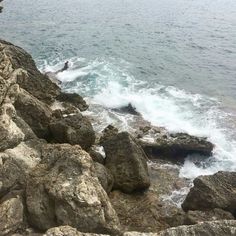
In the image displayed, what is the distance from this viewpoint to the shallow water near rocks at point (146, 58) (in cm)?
2986

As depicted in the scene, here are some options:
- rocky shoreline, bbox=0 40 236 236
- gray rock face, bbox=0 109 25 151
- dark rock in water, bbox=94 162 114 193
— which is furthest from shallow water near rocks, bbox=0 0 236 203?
gray rock face, bbox=0 109 25 151

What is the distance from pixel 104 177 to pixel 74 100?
12.5 m

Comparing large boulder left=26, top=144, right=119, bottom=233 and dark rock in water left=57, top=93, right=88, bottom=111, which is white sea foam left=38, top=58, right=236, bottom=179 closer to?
dark rock in water left=57, top=93, right=88, bottom=111

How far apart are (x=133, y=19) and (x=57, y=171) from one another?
2074 inches

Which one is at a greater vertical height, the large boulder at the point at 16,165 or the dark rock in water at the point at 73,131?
the large boulder at the point at 16,165

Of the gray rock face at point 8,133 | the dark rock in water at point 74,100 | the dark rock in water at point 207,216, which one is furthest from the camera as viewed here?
the dark rock in water at point 74,100

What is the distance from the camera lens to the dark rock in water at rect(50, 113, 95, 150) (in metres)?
21.0

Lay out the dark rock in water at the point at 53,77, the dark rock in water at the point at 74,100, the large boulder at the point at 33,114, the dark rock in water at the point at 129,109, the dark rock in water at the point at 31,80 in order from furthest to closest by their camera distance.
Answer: the dark rock in water at the point at 53,77 < the dark rock in water at the point at 129,109 < the dark rock in water at the point at 74,100 < the dark rock in water at the point at 31,80 < the large boulder at the point at 33,114

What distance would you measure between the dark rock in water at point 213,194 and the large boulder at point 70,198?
21.8ft

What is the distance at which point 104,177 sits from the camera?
59.9 ft

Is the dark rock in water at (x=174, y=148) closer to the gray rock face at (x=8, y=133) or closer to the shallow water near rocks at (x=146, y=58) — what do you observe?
the shallow water near rocks at (x=146, y=58)

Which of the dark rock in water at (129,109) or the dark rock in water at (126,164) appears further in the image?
the dark rock in water at (129,109)

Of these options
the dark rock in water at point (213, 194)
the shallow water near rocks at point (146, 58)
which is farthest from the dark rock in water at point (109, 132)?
the dark rock in water at point (213, 194)

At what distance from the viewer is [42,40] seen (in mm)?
49656
